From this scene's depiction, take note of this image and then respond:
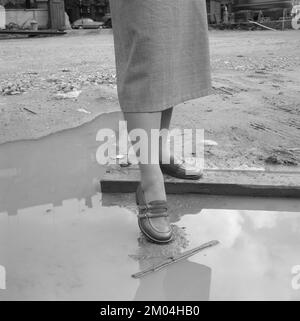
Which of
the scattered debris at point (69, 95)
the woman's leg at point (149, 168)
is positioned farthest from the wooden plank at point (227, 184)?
the scattered debris at point (69, 95)

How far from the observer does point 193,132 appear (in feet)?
9.99

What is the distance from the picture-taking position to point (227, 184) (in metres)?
2.19

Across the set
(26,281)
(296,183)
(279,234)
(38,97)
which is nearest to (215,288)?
(279,234)

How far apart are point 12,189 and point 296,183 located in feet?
4.44

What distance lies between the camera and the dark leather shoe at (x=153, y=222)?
1.79 m

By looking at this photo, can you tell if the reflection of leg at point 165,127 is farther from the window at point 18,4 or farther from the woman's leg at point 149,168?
the window at point 18,4

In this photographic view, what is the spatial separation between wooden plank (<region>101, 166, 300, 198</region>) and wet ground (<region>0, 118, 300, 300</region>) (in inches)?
1.5

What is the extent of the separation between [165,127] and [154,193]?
48cm

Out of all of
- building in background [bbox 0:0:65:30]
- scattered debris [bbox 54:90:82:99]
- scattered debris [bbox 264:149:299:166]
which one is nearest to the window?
building in background [bbox 0:0:65:30]

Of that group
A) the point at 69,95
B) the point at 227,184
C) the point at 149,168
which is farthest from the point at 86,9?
the point at 149,168

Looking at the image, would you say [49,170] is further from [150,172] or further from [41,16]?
[41,16]

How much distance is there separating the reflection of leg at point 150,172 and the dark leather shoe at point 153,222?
0.03ft

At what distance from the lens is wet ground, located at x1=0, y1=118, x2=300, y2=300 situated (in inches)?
60.0

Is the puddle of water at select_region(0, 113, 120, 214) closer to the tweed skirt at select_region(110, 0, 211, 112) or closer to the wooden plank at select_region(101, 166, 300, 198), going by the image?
the wooden plank at select_region(101, 166, 300, 198)
